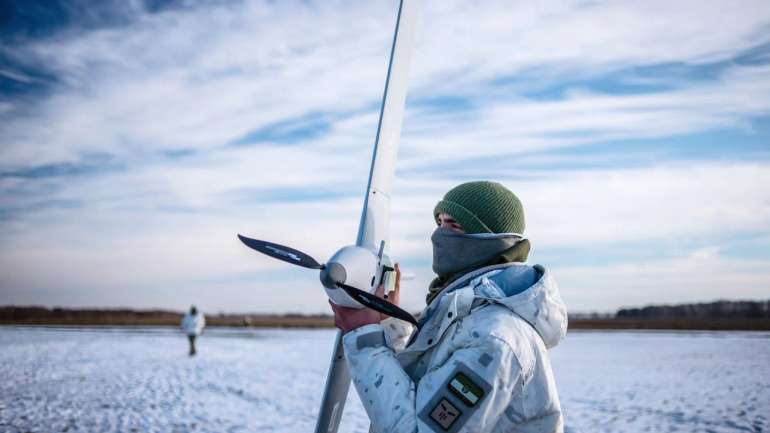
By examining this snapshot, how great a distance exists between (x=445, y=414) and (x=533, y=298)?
1.51 feet

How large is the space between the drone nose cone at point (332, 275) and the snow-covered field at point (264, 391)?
19.4ft

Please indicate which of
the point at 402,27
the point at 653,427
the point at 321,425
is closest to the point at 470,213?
the point at 321,425

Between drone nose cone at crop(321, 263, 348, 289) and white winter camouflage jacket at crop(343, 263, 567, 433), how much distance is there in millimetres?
240

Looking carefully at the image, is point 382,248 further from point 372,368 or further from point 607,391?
point 607,391

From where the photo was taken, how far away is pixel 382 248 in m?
2.67

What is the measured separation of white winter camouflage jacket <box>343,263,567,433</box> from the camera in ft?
5.56

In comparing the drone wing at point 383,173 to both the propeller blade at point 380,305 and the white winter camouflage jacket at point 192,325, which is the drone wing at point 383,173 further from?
the white winter camouflage jacket at point 192,325

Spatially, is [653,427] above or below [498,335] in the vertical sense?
below

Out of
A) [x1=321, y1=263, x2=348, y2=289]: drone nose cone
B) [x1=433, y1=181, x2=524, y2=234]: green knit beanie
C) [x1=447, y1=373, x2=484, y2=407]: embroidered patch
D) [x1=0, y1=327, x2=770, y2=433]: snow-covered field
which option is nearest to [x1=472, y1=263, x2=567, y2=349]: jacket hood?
[x1=433, y1=181, x2=524, y2=234]: green knit beanie

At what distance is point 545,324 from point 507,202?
47 cm

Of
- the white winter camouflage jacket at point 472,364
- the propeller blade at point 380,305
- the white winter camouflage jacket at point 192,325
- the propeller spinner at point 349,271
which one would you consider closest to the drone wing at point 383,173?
the propeller spinner at point 349,271

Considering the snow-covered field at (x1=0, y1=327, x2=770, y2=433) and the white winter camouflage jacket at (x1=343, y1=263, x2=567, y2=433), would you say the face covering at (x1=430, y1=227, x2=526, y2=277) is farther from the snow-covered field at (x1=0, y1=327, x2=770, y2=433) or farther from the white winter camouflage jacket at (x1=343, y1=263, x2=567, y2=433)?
the snow-covered field at (x1=0, y1=327, x2=770, y2=433)

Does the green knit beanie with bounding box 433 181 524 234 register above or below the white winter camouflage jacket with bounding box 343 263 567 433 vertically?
above

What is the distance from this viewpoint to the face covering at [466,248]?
2014 mm
